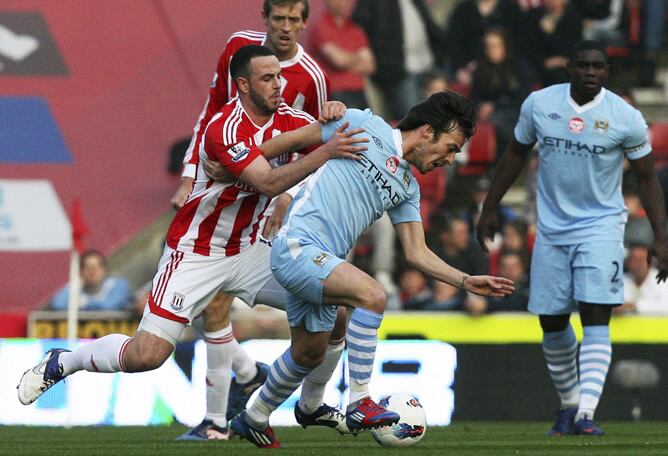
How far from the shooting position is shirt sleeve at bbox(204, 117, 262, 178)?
686 centimetres

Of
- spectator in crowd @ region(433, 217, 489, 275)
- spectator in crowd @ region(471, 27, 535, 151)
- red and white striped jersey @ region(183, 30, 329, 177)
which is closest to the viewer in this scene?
red and white striped jersey @ region(183, 30, 329, 177)

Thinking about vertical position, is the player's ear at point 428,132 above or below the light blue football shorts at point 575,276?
above

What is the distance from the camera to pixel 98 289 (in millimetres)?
12727

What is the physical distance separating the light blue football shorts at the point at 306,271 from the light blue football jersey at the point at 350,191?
0.21 ft

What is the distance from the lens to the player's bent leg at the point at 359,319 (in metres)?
6.42

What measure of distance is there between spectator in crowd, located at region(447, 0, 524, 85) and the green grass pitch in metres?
5.28

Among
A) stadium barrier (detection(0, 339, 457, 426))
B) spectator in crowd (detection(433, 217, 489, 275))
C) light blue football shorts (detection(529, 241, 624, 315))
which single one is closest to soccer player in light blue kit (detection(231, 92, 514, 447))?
light blue football shorts (detection(529, 241, 624, 315))

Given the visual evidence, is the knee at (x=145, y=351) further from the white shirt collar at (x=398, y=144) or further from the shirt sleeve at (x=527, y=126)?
the shirt sleeve at (x=527, y=126)

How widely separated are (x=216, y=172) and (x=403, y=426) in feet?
5.39

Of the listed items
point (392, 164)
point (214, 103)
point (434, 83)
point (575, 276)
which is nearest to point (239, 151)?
point (392, 164)

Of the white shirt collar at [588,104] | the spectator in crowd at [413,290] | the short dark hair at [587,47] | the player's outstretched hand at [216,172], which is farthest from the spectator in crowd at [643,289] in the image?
the player's outstretched hand at [216,172]

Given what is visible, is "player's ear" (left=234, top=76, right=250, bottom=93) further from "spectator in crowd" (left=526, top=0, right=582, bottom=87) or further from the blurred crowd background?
"spectator in crowd" (left=526, top=0, right=582, bottom=87)

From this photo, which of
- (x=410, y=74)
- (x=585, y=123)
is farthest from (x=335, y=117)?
(x=410, y=74)

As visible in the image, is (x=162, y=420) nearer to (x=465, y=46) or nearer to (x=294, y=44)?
(x=294, y=44)
